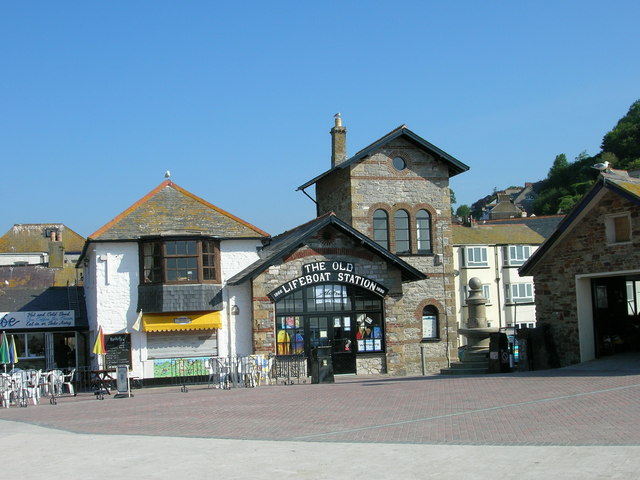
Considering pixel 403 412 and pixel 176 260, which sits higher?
pixel 176 260

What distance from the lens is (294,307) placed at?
87.9 feet

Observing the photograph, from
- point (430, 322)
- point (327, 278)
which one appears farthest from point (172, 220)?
point (430, 322)

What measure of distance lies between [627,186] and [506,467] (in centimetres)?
1436

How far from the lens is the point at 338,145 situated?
115ft

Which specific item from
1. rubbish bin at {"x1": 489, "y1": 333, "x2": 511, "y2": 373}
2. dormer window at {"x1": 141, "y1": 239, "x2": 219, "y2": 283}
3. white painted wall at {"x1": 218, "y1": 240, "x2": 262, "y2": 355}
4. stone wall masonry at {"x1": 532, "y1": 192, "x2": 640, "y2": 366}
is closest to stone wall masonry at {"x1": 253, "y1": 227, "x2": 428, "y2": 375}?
white painted wall at {"x1": 218, "y1": 240, "x2": 262, "y2": 355}

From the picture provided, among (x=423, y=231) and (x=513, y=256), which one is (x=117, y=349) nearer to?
(x=423, y=231)

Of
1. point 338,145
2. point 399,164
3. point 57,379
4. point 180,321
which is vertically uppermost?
point 338,145

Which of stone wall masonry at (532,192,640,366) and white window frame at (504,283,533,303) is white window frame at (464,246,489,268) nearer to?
white window frame at (504,283,533,303)

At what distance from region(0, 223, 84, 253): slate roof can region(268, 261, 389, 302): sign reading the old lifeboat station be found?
53677mm

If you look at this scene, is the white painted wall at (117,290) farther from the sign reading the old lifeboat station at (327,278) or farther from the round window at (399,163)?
the round window at (399,163)

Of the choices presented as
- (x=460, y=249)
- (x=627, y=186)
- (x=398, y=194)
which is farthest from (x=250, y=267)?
(x=460, y=249)

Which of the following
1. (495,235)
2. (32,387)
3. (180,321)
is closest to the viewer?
(32,387)

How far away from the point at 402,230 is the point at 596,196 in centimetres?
1192

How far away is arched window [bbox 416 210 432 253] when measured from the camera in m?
33.3
